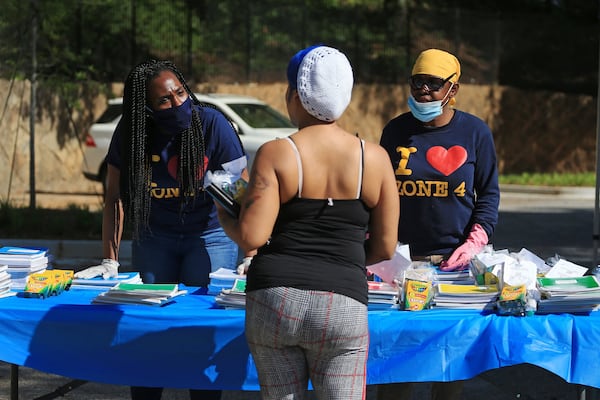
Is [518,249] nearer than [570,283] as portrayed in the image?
No

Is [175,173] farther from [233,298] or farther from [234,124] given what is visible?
[234,124]

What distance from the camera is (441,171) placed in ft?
14.4

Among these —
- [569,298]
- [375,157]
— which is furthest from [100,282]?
[569,298]

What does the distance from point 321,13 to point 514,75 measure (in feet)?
18.0

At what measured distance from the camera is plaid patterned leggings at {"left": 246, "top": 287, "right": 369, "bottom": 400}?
3.04 meters

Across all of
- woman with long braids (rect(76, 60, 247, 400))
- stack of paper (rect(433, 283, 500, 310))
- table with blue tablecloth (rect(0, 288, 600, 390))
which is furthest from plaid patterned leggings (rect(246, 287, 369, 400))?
woman with long braids (rect(76, 60, 247, 400))

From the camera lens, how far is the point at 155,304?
13.1 feet

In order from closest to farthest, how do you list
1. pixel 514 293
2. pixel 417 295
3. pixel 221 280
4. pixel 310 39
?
pixel 514 293 < pixel 417 295 < pixel 221 280 < pixel 310 39

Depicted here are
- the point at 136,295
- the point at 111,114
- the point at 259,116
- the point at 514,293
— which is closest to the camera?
the point at 514,293

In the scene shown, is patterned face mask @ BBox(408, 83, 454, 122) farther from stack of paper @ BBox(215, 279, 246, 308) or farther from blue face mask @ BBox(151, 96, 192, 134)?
stack of paper @ BBox(215, 279, 246, 308)

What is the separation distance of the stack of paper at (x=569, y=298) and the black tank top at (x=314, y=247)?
1.01 m

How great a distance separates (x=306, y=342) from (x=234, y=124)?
12.7 meters

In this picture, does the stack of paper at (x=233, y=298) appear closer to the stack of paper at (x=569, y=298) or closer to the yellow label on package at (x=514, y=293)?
the yellow label on package at (x=514, y=293)

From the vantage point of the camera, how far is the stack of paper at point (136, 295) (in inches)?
158
